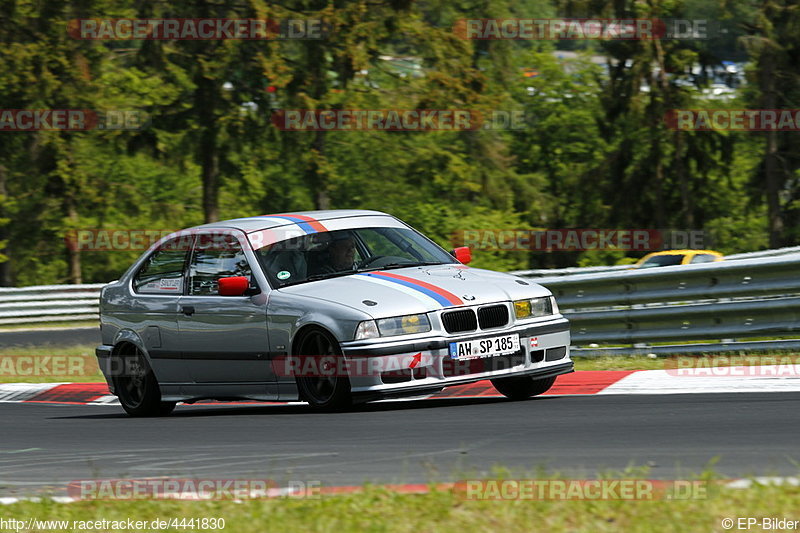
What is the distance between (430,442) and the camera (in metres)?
7.01

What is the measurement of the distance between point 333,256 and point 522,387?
1753 millimetres

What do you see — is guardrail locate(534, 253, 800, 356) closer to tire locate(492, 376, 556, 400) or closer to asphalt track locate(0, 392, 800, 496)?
tire locate(492, 376, 556, 400)

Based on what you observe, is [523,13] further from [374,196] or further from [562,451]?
[562,451]

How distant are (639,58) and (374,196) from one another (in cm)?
1047

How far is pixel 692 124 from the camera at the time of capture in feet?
127

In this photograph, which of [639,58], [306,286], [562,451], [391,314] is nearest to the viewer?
[562,451]

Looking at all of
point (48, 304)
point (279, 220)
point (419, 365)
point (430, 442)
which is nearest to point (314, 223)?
point (279, 220)

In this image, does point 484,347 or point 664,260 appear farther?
point 664,260

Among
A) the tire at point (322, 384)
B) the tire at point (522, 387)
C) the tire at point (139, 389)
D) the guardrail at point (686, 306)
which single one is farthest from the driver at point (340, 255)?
the guardrail at point (686, 306)

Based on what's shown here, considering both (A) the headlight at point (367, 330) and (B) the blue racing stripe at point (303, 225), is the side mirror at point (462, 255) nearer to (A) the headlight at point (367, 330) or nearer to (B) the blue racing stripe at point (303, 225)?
(B) the blue racing stripe at point (303, 225)

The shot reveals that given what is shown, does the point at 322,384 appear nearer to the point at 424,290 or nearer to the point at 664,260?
the point at 424,290

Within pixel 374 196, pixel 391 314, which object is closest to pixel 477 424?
pixel 391 314

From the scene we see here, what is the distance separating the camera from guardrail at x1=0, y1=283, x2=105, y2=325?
88.4 ft

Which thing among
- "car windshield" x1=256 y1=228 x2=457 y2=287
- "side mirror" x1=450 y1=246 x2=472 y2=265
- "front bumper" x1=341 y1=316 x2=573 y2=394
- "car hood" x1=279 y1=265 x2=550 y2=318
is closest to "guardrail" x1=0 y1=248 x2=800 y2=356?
"side mirror" x1=450 y1=246 x2=472 y2=265
